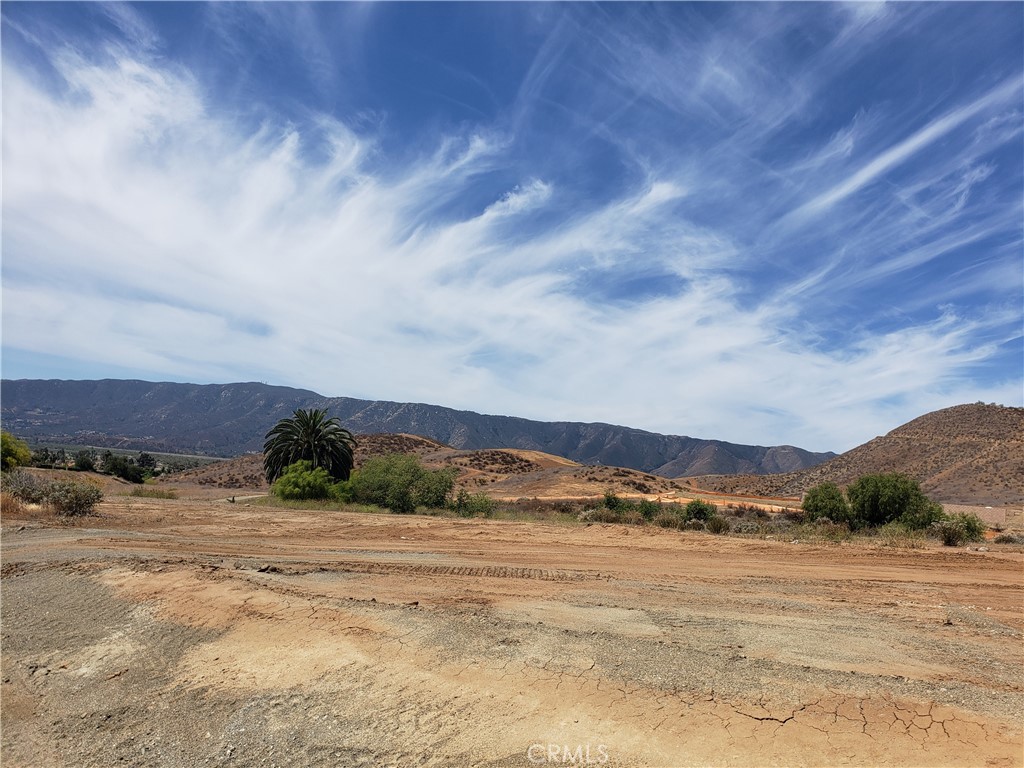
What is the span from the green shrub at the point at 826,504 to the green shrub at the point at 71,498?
99.7 feet

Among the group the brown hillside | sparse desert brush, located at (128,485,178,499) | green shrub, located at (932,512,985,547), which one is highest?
the brown hillside

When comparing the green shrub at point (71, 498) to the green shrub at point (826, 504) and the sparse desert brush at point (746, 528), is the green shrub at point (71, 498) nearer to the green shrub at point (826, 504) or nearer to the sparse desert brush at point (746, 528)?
the sparse desert brush at point (746, 528)

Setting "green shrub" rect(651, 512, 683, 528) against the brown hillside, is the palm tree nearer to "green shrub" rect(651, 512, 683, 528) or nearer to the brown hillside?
"green shrub" rect(651, 512, 683, 528)

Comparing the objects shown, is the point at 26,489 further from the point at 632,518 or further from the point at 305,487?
the point at 632,518

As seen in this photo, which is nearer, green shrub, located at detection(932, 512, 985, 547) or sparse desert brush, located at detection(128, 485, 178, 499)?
green shrub, located at detection(932, 512, 985, 547)

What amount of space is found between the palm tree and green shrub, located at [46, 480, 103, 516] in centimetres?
1771

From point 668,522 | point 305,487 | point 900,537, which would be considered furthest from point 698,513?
point 305,487

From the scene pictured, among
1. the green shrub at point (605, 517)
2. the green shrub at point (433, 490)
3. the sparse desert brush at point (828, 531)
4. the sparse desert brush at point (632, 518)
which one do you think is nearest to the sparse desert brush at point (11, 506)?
the green shrub at point (433, 490)

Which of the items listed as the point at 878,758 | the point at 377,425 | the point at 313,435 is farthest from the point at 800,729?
the point at 377,425

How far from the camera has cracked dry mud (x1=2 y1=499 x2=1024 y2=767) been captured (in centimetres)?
→ 625

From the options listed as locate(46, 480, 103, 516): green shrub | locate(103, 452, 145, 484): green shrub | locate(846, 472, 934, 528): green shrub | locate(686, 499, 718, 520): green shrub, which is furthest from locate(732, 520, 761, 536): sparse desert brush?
locate(103, 452, 145, 484): green shrub

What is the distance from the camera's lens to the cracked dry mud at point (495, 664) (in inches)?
246

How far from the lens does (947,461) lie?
195 ft

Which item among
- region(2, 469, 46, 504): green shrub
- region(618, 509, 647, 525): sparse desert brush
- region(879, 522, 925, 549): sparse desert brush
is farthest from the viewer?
region(618, 509, 647, 525): sparse desert brush
